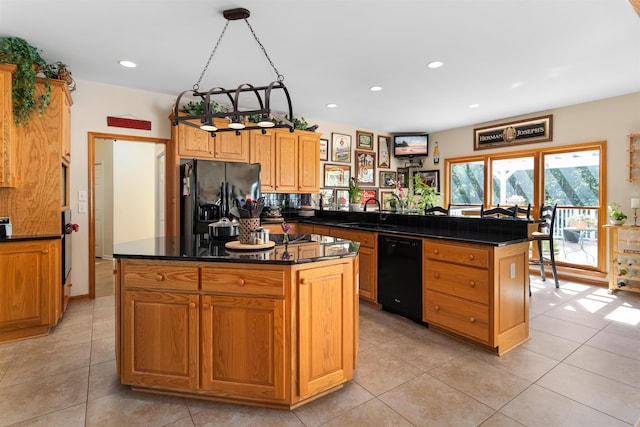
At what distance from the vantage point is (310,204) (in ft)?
18.6

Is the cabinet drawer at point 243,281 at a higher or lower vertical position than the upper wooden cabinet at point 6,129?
lower

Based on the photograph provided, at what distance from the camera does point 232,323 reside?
1.86 metres

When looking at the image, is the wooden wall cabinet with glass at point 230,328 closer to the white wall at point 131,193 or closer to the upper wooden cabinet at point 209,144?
the upper wooden cabinet at point 209,144

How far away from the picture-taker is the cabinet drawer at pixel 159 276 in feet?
6.15

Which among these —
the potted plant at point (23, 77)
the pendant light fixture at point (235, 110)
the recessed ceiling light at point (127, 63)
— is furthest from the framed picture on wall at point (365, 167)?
the potted plant at point (23, 77)

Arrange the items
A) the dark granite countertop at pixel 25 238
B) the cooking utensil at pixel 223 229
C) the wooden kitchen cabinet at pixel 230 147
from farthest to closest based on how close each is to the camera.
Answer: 1. the wooden kitchen cabinet at pixel 230 147
2. the dark granite countertop at pixel 25 238
3. the cooking utensil at pixel 223 229

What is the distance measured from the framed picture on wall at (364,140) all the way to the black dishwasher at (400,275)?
3305mm

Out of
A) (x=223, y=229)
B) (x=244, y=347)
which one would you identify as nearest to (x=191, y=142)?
(x=223, y=229)

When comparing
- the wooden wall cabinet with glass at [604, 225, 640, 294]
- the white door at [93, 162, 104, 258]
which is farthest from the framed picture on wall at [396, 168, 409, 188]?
the white door at [93, 162, 104, 258]

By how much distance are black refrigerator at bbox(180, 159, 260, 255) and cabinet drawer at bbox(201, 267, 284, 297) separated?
2.03m

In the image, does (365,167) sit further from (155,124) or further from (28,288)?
(28,288)

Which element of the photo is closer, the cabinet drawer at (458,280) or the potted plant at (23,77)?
the cabinet drawer at (458,280)

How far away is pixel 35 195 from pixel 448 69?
434cm

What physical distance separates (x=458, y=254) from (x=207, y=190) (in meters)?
2.90
